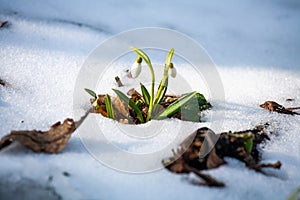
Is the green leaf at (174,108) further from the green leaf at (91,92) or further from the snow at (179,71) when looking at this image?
the green leaf at (91,92)

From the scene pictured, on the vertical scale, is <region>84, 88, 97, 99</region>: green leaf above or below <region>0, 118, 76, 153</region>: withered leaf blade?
above

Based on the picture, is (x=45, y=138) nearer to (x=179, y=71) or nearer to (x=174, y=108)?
(x=174, y=108)

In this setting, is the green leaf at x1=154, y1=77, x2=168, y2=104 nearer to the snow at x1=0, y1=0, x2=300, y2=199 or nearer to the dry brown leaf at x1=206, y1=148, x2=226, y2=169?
the snow at x1=0, y1=0, x2=300, y2=199

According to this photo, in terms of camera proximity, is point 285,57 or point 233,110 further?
A: point 285,57

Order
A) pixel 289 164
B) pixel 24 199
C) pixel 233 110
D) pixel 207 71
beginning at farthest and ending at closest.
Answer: pixel 207 71 < pixel 233 110 < pixel 289 164 < pixel 24 199

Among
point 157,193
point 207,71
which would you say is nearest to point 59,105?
point 157,193

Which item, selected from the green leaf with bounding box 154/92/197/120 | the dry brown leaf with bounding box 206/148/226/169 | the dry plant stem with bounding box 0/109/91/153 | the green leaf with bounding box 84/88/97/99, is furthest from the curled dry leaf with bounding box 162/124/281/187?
the green leaf with bounding box 84/88/97/99

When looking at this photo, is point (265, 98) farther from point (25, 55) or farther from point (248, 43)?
point (25, 55)
